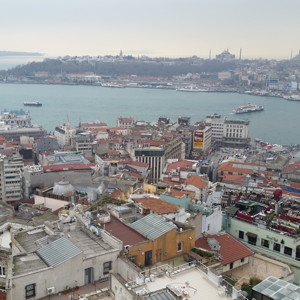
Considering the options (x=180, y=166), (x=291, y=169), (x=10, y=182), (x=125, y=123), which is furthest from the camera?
(x=125, y=123)

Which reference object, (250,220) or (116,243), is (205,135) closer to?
(250,220)

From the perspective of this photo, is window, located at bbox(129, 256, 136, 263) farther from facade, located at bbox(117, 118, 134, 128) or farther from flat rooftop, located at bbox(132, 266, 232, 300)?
facade, located at bbox(117, 118, 134, 128)

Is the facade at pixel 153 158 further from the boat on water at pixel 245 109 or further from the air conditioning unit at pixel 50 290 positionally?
the boat on water at pixel 245 109

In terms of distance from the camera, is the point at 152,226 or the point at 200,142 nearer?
the point at 152,226

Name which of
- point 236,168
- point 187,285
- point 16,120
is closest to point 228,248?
point 187,285

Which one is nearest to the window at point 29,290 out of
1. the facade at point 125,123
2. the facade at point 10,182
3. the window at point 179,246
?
the window at point 179,246

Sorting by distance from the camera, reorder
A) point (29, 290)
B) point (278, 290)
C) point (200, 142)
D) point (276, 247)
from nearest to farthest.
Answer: point (278, 290) → point (29, 290) → point (276, 247) → point (200, 142)

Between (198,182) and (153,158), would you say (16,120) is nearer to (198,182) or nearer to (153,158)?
(153,158)

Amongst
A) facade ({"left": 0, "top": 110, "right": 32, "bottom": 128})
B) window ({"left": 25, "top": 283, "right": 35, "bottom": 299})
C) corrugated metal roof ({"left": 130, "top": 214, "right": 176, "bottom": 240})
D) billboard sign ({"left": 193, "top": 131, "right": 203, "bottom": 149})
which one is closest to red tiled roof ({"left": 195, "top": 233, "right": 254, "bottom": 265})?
corrugated metal roof ({"left": 130, "top": 214, "right": 176, "bottom": 240})
